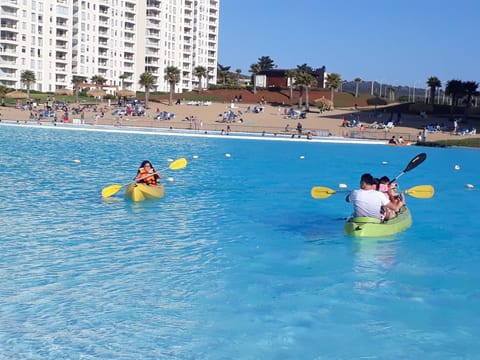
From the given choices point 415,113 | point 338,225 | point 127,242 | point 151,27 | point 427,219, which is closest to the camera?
point 127,242

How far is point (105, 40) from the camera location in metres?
101

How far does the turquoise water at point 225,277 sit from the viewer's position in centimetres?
788

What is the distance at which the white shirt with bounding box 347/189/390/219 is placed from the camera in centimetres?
1258

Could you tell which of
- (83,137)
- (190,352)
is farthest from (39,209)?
(83,137)

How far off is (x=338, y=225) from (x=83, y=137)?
31.1m

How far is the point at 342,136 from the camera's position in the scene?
52.3 meters

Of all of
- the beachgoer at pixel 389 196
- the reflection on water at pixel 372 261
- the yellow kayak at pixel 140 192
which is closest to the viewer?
the reflection on water at pixel 372 261

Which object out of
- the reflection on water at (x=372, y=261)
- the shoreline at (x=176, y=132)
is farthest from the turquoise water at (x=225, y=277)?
the shoreline at (x=176, y=132)

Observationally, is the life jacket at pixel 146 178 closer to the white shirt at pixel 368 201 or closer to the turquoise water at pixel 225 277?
the turquoise water at pixel 225 277

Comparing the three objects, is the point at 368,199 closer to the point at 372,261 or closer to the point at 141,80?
the point at 372,261

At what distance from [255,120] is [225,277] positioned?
5591cm

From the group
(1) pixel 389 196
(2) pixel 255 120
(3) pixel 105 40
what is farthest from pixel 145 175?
(3) pixel 105 40

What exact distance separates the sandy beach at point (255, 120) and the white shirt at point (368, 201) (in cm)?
3871

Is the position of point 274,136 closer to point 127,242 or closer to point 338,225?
point 338,225
